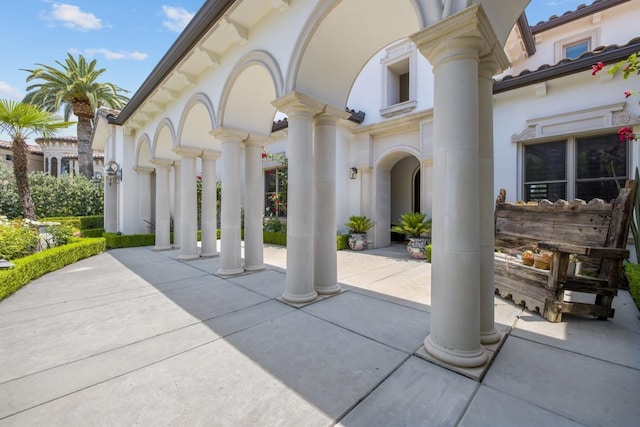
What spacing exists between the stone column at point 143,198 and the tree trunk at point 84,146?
442 inches

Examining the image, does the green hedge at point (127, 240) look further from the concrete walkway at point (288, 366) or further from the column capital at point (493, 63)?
the column capital at point (493, 63)

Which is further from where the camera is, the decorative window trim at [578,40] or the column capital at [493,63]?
the decorative window trim at [578,40]

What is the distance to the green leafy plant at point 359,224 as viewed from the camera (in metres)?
9.99

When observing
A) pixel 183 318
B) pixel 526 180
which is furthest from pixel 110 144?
pixel 526 180

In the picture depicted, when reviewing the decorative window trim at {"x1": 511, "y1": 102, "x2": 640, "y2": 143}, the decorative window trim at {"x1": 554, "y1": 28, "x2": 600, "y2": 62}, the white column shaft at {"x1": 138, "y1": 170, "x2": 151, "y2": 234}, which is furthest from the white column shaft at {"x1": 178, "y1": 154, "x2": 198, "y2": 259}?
the decorative window trim at {"x1": 554, "y1": 28, "x2": 600, "y2": 62}

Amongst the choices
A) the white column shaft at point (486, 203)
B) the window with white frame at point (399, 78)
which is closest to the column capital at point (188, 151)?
the window with white frame at point (399, 78)

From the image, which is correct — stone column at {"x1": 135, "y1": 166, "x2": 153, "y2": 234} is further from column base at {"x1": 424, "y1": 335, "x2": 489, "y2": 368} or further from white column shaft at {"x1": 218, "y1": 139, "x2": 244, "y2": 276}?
column base at {"x1": 424, "y1": 335, "x2": 489, "y2": 368}

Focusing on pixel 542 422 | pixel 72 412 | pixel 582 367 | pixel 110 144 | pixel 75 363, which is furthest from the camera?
pixel 110 144

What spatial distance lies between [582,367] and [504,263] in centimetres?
224

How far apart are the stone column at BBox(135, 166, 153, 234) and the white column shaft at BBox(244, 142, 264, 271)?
7.72 meters

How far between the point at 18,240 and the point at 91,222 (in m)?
9.63

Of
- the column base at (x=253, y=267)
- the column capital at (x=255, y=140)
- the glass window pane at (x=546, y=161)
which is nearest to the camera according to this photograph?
the column capital at (x=255, y=140)

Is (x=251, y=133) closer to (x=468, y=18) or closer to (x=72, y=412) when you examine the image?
(x=468, y=18)

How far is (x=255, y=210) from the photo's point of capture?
6625mm
